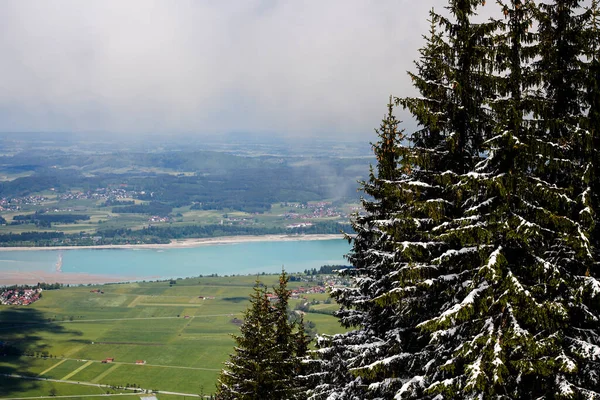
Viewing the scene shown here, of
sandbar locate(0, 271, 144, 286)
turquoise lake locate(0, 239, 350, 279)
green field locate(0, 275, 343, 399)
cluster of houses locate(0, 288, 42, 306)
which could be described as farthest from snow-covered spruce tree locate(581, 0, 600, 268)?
sandbar locate(0, 271, 144, 286)

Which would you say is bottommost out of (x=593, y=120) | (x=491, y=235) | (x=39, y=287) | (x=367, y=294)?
(x=39, y=287)

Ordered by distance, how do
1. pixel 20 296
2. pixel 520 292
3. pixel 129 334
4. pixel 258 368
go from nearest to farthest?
pixel 520 292 → pixel 258 368 → pixel 129 334 → pixel 20 296

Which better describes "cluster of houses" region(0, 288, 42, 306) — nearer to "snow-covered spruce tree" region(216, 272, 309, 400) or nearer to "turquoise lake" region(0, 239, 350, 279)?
"turquoise lake" region(0, 239, 350, 279)

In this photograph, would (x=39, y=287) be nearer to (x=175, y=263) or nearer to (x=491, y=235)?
(x=175, y=263)

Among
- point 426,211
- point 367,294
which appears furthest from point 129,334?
point 426,211

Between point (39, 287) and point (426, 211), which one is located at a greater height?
point (426, 211)

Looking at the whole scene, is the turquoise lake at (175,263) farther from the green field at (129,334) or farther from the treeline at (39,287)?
the treeline at (39,287)

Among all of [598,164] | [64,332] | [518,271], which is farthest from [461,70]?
[64,332]
